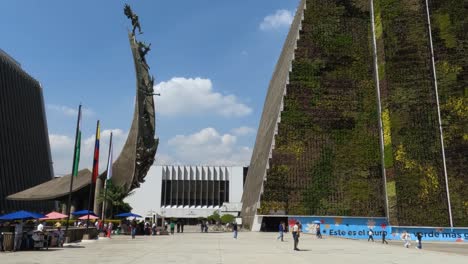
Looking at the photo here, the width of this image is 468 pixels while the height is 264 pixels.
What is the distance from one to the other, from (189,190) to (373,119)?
2188 inches

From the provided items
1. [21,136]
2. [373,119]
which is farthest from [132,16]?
[21,136]

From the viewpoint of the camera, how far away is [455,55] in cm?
5128

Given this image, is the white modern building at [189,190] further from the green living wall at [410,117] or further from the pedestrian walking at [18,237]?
the pedestrian walking at [18,237]

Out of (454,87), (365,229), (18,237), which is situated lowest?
Result: (365,229)

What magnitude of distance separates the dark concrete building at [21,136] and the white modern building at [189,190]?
21.5 m

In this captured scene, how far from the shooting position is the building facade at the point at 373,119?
47.2 meters

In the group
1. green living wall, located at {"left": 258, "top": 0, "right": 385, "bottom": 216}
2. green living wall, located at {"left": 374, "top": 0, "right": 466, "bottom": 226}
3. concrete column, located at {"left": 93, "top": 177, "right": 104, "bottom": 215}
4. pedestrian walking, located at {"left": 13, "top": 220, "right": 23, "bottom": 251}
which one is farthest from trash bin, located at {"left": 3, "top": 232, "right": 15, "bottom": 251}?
green living wall, located at {"left": 374, "top": 0, "right": 466, "bottom": 226}

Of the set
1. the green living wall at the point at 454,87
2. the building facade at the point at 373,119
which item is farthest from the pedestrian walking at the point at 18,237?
the green living wall at the point at 454,87

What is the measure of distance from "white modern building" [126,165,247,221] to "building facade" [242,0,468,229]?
46.1 metres

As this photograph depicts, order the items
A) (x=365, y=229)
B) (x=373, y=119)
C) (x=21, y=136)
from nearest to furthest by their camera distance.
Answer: (x=365, y=229), (x=373, y=119), (x=21, y=136)

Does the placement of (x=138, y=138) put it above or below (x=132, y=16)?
below

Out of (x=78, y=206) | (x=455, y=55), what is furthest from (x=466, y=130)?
(x=78, y=206)

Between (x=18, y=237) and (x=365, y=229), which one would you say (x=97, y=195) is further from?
(x=365, y=229)

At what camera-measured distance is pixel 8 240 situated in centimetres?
1861
